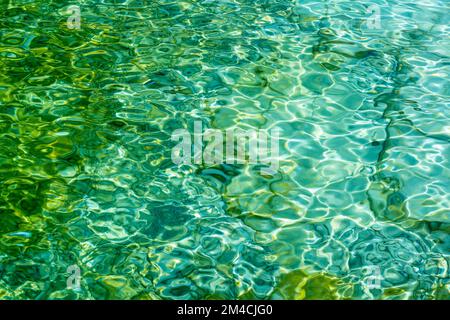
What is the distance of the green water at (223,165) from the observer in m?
3.70

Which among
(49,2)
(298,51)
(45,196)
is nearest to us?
(45,196)

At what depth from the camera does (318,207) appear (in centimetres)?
416

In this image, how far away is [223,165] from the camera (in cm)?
445

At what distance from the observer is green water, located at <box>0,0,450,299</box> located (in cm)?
370

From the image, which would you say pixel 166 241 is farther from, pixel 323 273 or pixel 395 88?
pixel 395 88

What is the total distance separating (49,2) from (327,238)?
368cm
